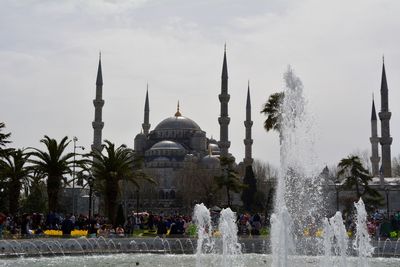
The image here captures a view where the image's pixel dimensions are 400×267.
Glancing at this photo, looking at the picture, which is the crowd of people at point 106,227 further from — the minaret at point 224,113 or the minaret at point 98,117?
the minaret at point 224,113

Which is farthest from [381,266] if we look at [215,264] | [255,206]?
[255,206]

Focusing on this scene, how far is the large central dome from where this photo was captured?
3344 inches

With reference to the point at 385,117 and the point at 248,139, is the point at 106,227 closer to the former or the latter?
the point at 385,117

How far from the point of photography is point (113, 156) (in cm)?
2312

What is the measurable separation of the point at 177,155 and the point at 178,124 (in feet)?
24.2

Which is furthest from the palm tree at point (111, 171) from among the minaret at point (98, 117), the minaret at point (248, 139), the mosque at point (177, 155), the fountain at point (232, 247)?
the minaret at point (248, 139)

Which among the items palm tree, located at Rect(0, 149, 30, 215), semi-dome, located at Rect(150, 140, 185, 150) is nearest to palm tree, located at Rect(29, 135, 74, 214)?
palm tree, located at Rect(0, 149, 30, 215)

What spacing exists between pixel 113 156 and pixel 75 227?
376 centimetres

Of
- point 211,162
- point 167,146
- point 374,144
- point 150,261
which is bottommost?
point 150,261

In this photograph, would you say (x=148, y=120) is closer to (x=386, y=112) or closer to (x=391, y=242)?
(x=386, y=112)

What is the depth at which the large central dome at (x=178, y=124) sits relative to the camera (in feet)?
279

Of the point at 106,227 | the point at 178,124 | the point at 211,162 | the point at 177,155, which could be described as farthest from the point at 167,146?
the point at 106,227

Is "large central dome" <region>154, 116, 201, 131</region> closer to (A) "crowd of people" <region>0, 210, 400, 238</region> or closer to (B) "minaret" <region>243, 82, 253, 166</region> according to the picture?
(B) "minaret" <region>243, 82, 253, 166</region>

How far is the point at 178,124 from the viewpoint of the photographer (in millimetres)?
85312
